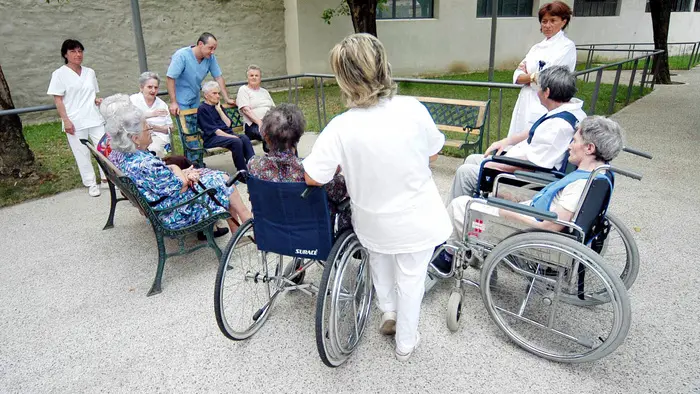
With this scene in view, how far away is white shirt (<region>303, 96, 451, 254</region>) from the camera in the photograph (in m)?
1.73

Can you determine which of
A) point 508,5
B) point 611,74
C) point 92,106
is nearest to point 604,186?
point 92,106

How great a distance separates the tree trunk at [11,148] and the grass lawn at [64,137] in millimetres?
123

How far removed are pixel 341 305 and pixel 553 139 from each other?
1511 mm

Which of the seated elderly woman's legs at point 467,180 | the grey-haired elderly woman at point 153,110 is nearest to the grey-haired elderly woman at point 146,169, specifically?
the grey-haired elderly woman at point 153,110

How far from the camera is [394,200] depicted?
1835 millimetres

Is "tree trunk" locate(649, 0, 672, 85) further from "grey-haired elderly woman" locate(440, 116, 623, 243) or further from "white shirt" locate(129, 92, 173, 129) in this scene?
"white shirt" locate(129, 92, 173, 129)

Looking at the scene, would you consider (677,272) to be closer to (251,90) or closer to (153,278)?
(153,278)

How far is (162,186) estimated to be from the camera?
2.79 meters

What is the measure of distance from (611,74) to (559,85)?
41.1 ft

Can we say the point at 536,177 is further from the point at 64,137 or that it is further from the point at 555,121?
the point at 64,137

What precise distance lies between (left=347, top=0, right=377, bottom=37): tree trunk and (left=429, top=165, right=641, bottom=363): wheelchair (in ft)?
25.6

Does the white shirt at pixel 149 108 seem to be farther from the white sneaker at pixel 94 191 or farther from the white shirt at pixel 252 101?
the white sneaker at pixel 94 191

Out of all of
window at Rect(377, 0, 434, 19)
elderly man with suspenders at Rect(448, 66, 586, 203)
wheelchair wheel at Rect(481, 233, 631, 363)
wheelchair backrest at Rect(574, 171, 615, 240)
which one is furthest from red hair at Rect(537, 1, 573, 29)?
window at Rect(377, 0, 434, 19)

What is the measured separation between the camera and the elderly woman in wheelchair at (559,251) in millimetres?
1953
